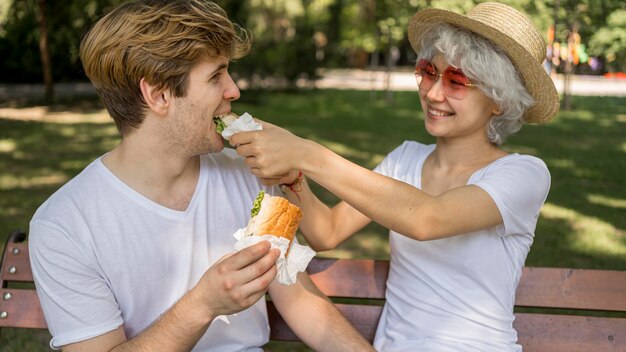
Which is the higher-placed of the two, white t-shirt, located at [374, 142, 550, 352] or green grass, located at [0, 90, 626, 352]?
white t-shirt, located at [374, 142, 550, 352]

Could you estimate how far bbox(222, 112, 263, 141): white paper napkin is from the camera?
2.72 m

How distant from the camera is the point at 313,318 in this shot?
318 centimetres

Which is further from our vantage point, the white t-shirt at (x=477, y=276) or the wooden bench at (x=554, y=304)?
the wooden bench at (x=554, y=304)

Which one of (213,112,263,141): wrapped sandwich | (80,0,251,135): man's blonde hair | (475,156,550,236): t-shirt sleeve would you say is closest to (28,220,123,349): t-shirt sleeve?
(80,0,251,135): man's blonde hair

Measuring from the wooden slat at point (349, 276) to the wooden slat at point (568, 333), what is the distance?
0.64 metres

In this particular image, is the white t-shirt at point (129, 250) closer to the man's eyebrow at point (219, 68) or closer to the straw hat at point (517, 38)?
the man's eyebrow at point (219, 68)

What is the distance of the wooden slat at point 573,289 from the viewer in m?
3.35

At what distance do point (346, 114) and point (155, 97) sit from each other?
1585cm

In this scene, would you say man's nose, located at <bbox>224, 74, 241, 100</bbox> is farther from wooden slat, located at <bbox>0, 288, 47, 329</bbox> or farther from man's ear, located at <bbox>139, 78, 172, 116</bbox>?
wooden slat, located at <bbox>0, 288, 47, 329</bbox>

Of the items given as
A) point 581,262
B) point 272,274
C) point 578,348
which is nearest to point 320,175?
point 272,274

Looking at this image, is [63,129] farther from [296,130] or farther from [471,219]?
[471,219]

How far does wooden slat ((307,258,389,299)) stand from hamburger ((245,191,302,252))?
35.7 inches

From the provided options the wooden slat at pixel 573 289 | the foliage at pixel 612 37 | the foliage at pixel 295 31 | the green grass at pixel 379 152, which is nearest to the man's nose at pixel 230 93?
the wooden slat at pixel 573 289

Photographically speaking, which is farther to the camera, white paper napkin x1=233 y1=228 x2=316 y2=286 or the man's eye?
the man's eye
